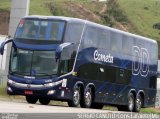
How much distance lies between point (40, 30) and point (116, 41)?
5084mm

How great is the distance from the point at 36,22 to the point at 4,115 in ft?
44.5

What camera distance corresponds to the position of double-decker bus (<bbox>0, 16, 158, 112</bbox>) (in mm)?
27906

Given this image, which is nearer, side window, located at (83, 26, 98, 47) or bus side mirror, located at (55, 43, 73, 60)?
bus side mirror, located at (55, 43, 73, 60)

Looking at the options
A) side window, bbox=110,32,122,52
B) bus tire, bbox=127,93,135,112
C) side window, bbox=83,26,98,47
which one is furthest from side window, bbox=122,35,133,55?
side window, bbox=83,26,98,47

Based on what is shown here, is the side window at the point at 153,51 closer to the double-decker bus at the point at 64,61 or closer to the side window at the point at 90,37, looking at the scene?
the double-decker bus at the point at 64,61

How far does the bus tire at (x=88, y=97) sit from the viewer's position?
1164 inches

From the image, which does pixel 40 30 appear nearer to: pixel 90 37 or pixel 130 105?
pixel 90 37

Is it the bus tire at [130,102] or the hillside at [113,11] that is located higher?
the hillside at [113,11]

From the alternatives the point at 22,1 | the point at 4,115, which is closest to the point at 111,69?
the point at 22,1

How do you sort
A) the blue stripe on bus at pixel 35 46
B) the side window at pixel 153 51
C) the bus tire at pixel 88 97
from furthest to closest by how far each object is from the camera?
the side window at pixel 153 51 < the bus tire at pixel 88 97 < the blue stripe on bus at pixel 35 46

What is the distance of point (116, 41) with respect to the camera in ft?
105

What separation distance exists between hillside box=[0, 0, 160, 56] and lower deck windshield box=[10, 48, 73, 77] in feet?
320

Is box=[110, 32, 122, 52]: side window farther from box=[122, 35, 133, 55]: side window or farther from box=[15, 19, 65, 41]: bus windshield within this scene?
box=[15, 19, 65, 41]: bus windshield

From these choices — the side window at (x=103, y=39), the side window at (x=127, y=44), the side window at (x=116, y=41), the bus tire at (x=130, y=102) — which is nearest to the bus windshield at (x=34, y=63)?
the side window at (x=103, y=39)
